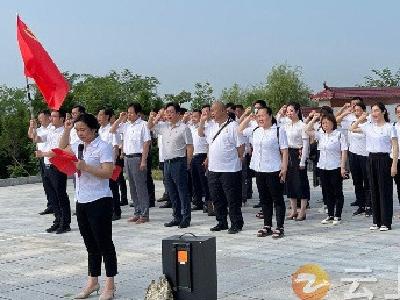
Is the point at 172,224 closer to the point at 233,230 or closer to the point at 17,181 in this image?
the point at 233,230

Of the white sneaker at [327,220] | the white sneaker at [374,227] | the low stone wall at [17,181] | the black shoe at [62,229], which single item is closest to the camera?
the white sneaker at [374,227]

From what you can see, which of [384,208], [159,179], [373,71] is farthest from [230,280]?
[373,71]

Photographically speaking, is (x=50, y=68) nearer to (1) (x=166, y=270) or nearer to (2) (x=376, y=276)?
(1) (x=166, y=270)

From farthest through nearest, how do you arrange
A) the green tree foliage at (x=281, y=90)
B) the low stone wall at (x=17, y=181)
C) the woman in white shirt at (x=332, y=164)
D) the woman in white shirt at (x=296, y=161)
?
the green tree foliage at (x=281, y=90)
the low stone wall at (x=17, y=181)
the woman in white shirt at (x=296, y=161)
the woman in white shirt at (x=332, y=164)

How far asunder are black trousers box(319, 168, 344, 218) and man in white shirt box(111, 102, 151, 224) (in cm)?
265

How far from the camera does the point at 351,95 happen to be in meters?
23.8

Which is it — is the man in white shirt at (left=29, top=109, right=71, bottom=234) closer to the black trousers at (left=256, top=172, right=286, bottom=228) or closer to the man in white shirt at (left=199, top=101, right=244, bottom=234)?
the man in white shirt at (left=199, top=101, right=244, bottom=234)

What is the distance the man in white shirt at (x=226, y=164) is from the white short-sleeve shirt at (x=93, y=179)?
10.6 ft

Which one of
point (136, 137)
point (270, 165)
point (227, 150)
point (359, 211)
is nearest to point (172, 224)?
point (136, 137)

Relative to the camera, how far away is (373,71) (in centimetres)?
4697

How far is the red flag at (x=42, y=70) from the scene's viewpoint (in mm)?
7832

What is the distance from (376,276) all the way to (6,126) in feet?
69.8

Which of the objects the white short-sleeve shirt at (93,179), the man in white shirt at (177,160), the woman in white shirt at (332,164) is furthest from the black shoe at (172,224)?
the white short-sleeve shirt at (93,179)

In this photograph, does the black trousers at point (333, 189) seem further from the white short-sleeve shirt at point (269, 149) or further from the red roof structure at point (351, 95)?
the red roof structure at point (351, 95)
